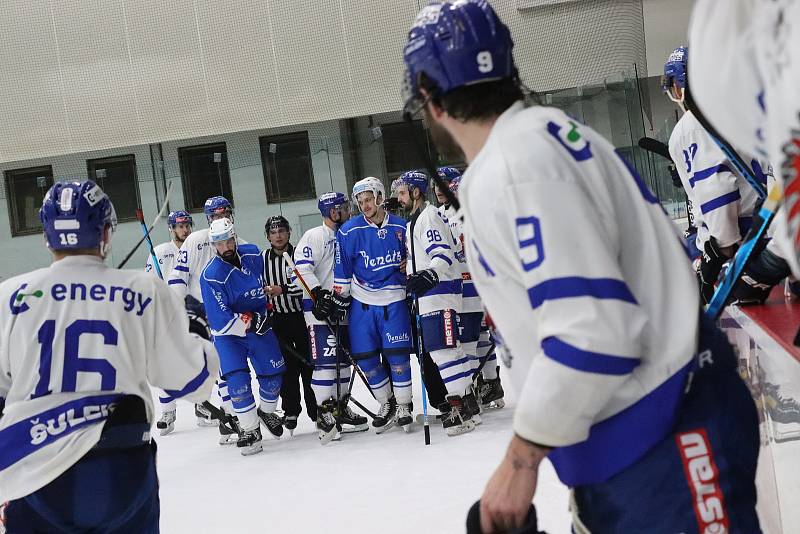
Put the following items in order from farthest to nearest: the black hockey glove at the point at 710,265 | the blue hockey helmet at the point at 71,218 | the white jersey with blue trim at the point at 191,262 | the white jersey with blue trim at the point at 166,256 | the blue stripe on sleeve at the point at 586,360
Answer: the white jersey with blue trim at the point at 166,256
the white jersey with blue trim at the point at 191,262
the black hockey glove at the point at 710,265
the blue hockey helmet at the point at 71,218
the blue stripe on sleeve at the point at 586,360

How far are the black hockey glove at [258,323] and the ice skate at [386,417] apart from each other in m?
0.90

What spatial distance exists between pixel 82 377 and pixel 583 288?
54.5 inches

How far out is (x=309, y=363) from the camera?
588cm

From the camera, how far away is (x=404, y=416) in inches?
213

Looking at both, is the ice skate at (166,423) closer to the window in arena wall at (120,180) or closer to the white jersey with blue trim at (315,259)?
the white jersey with blue trim at (315,259)

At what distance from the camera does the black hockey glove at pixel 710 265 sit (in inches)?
115

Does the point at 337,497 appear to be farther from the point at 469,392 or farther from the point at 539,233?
the point at 539,233

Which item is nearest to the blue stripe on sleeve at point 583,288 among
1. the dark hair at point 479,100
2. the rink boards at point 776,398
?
the dark hair at point 479,100

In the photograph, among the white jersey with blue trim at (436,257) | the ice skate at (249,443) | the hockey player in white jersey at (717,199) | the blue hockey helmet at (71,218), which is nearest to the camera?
the blue hockey helmet at (71,218)

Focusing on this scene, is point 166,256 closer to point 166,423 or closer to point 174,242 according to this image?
point 174,242

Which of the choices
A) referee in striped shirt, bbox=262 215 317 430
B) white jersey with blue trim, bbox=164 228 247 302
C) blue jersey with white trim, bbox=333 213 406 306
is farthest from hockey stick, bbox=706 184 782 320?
white jersey with blue trim, bbox=164 228 247 302

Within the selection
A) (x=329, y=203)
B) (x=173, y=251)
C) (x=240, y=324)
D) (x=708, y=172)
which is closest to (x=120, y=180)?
(x=173, y=251)

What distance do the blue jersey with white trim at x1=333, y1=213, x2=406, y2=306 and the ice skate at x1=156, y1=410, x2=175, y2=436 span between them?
1728mm

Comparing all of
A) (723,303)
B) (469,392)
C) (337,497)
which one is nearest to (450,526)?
(337,497)
